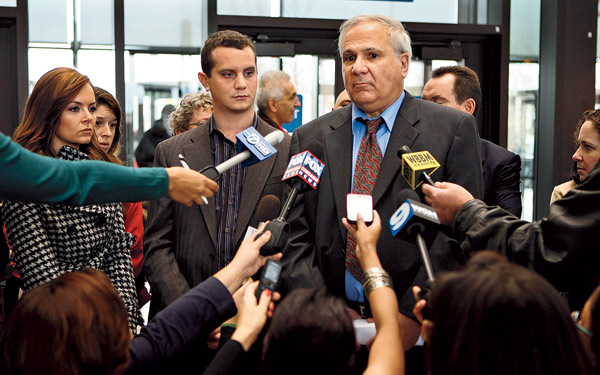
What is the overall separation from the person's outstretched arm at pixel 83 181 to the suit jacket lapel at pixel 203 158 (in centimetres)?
53

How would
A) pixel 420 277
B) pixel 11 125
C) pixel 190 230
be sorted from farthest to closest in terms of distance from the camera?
pixel 11 125 < pixel 190 230 < pixel 420 277

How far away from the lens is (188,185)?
1.91 metres

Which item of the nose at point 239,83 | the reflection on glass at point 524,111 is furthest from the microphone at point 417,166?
the reflection on glass at point 524,111

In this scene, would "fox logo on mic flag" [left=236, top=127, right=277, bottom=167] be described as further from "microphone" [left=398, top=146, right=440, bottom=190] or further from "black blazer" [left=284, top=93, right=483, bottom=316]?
"microphone" [left=398, top=146, right=440, bottom=190]

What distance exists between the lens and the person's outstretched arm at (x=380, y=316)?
1460mm

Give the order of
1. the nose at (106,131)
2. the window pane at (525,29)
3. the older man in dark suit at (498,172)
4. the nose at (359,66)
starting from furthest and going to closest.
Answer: the window pane at (525,29), the nose at (106,131), the older man in dark suit at (498,172), the nose at (359,66)

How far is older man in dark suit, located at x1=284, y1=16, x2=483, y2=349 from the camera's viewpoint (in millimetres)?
Result: 2084

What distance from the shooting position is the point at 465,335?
1.16 meters

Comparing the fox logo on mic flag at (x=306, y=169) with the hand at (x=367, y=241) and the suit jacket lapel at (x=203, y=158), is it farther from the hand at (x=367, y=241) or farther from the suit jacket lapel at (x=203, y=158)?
the suit jacket lapel at (x=203, y=158)

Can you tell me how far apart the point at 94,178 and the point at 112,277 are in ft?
2.03

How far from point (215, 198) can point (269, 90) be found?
7.20 ft

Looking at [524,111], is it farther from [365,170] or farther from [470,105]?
[365,170]

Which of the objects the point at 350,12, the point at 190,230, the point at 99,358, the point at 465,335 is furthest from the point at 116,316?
the point at 350,12

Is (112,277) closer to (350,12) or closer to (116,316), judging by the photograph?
(116,316)
